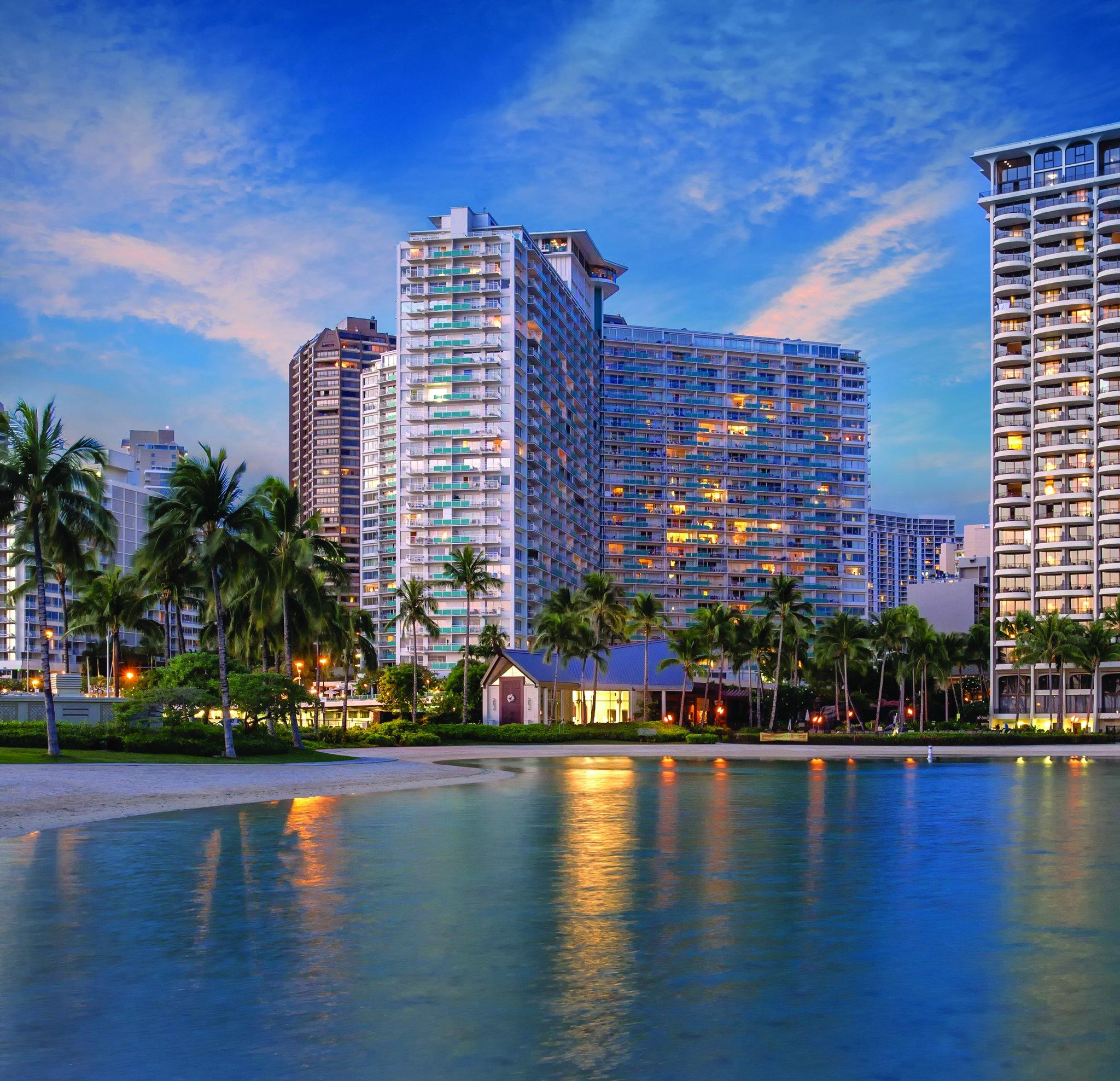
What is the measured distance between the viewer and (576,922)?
66.7ft

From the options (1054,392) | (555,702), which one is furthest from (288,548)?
(1054,392)

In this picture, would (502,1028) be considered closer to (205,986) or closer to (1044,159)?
(205,986)

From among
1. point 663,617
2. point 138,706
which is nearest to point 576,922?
point 138,706

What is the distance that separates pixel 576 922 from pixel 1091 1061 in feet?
30.4

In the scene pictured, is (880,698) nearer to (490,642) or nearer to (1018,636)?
(1018,636)

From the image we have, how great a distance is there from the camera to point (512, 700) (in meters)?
119

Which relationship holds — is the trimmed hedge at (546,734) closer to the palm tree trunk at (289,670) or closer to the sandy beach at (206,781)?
the sandy beach at (206,781)

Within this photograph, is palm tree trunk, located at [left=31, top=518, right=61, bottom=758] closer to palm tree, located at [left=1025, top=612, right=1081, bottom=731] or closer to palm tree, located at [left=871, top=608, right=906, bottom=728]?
palm tree, located at [left=871, top=608, right=906, bottom=728]

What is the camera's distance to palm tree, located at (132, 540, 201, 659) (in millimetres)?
59344

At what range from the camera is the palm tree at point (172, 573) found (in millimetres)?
59344

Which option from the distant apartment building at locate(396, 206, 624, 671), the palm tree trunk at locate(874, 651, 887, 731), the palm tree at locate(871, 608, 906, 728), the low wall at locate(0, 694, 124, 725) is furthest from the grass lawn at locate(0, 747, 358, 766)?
the distant apartment building at locate(396, 206, 624, 671)

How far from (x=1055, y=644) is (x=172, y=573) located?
89.3m

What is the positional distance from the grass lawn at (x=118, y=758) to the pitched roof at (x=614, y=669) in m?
55.1

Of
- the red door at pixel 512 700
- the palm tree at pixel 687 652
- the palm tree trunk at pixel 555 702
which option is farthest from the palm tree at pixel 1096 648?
the red door at pixel 512 700
